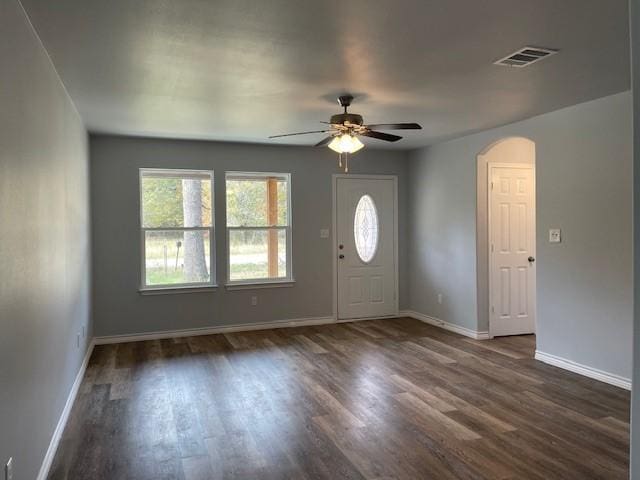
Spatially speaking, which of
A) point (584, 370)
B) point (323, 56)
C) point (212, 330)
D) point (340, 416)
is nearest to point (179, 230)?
point (212, 330)

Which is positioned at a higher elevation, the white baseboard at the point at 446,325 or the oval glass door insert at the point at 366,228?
the oval glass door insert at the point at 366,228

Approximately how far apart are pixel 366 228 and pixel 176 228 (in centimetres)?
262

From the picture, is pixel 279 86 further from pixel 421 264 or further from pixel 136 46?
pixel 421 264

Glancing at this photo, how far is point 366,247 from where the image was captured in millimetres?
A: 6859

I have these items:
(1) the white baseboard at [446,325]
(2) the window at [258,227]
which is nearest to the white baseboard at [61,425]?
(2) the window at [258,227]

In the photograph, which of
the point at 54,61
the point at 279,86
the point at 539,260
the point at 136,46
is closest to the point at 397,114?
the point at 279,86

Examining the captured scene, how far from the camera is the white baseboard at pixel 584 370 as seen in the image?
13.0ft

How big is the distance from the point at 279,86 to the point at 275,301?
3414 mm

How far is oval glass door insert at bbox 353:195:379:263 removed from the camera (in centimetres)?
682

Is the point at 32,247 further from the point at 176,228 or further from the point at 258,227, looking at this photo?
the point at 258,227

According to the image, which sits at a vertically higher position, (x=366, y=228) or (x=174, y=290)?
(x=366, y=228)

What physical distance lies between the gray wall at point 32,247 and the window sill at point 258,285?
2.39 meters

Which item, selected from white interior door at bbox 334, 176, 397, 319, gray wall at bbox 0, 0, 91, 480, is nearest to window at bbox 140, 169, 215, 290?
white interior door at bbox 334, 176, 397, 319

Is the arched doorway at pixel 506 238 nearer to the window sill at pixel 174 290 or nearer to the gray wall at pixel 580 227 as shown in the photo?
the gray wall at pixel 580 227
